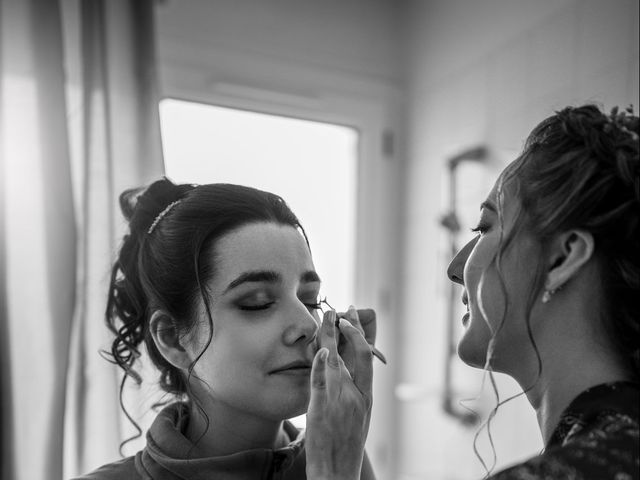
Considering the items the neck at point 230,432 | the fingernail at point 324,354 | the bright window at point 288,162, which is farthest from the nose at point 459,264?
the bright window at point 288,162

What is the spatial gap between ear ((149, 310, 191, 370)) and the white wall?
43.2 inches

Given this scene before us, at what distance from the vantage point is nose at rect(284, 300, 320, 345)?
0.85 meters

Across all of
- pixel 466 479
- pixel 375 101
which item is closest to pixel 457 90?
pixel 375 101

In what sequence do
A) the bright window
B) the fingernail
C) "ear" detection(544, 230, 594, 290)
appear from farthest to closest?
the bright window, the fingernail, "ear" detection(544, 230, 594, 290)

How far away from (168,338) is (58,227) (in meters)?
0.59

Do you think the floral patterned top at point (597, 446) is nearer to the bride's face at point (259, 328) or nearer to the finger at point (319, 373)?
the finger at point (319, 373)

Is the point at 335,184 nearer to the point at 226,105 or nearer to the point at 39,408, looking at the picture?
the point at 226,105

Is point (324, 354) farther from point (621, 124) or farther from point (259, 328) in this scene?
point (621, 124)

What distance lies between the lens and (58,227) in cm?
138

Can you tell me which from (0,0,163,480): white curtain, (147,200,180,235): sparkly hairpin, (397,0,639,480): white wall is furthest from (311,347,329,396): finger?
(397,0,639,480): white wall

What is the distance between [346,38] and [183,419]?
164 cm

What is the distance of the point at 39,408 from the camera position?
133 centimetres

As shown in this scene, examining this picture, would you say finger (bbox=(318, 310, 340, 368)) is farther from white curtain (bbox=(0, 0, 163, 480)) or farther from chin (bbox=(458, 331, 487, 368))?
white curtain (bbox=(0, 0, 163, 480))

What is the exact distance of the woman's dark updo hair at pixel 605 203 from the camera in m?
0.64
